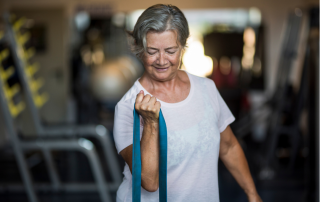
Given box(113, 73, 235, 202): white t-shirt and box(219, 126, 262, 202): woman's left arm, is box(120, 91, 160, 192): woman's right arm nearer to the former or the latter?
box(113, 73, 235, 202): white t-shirt

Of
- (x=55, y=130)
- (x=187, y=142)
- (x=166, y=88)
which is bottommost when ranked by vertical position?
(x=55, y=130)

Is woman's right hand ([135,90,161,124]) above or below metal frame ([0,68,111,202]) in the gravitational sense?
above

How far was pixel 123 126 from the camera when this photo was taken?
3.16 ft

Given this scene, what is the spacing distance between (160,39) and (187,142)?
0.33 m

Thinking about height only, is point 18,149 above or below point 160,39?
below

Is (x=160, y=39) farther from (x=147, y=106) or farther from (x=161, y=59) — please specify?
(x=147, y=106)

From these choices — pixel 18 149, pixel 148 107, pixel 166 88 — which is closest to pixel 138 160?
pixel 148 107

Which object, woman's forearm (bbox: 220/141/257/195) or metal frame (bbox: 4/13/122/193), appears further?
metal frame (bbox: 4/13/122/193)

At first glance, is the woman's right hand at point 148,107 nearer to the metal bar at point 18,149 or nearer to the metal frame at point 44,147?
the metal frame at point 44,147

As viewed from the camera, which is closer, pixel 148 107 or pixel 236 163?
pixel 148 107

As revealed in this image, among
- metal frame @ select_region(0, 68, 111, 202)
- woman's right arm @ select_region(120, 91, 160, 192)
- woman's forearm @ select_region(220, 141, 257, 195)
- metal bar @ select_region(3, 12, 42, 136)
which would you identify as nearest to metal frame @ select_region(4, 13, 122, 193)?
metal bar @ select_region(3, 12, 42, 136)

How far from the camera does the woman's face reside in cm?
90

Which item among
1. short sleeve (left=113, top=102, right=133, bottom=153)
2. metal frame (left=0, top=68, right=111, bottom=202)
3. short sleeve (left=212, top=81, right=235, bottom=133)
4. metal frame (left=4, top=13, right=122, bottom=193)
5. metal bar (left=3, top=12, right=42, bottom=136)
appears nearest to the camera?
short sleeve (left=113, top=102, right=133, bottom=153)

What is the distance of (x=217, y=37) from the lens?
580 cm
